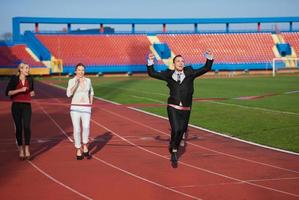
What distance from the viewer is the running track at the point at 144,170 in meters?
8.43

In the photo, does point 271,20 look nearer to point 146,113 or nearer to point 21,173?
point 146,113

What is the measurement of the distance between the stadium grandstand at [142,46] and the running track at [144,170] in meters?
52.2

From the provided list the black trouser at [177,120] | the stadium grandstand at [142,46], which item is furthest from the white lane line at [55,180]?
the stadium grandstand at [142,46]

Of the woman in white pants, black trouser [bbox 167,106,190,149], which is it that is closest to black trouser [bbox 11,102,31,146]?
the woman in white pants

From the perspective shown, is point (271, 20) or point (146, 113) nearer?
point (146, 113)

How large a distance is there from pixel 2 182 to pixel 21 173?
2.78 feet

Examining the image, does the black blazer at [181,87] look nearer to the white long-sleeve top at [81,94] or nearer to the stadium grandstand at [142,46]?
the white long-sleeve top at [81,94]

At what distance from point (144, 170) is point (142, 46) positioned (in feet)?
221

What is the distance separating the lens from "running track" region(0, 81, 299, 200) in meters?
8.43

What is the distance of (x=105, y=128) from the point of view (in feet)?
57.7

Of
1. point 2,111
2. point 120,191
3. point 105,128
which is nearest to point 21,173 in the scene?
point 120,191

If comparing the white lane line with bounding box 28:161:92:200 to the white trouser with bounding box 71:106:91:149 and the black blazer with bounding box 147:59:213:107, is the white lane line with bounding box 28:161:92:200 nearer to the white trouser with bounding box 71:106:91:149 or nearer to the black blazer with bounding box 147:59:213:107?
the white trouser with bounding box 71:106:91:149

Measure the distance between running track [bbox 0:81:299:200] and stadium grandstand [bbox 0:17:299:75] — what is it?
52.2 meters

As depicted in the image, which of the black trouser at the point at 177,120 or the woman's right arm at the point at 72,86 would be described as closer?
the black trouser at the point at 177,120
